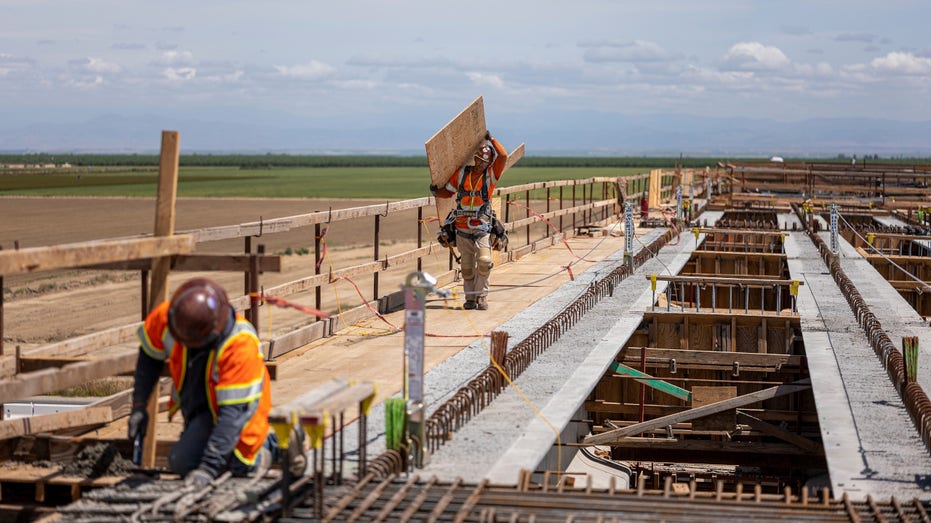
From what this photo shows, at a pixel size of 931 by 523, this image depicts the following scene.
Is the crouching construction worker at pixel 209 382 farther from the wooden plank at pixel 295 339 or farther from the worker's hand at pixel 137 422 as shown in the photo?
the wooden plank at pixel 295 339

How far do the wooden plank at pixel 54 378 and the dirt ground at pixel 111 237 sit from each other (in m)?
1.12

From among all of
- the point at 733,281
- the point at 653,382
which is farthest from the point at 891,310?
the point at 653,382

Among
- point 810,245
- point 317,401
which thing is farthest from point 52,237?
point 317,401

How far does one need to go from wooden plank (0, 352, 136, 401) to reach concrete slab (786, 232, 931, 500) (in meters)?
4.28

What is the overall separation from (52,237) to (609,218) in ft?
62.5

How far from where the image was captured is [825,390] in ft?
32.5

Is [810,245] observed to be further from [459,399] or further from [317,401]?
[317,401]

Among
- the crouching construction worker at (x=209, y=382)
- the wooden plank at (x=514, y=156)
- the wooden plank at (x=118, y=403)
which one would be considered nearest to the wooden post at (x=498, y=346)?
the wooden plank at (x=118, y=403)

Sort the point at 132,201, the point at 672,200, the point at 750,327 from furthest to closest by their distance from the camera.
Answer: the point at 132,201 < the point at 672,200 < the point at 750,327

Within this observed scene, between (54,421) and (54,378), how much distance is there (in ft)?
3.32

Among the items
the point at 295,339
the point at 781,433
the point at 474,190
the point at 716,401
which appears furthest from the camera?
the point at 474,190

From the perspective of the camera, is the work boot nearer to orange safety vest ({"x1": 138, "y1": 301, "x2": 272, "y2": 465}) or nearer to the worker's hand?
orange safety vest ({"x1": 138, "y1": 301, "x2": 272, "y2": 465})

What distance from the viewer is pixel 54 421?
25.9 feet

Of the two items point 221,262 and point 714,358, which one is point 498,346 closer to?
point 221,262
